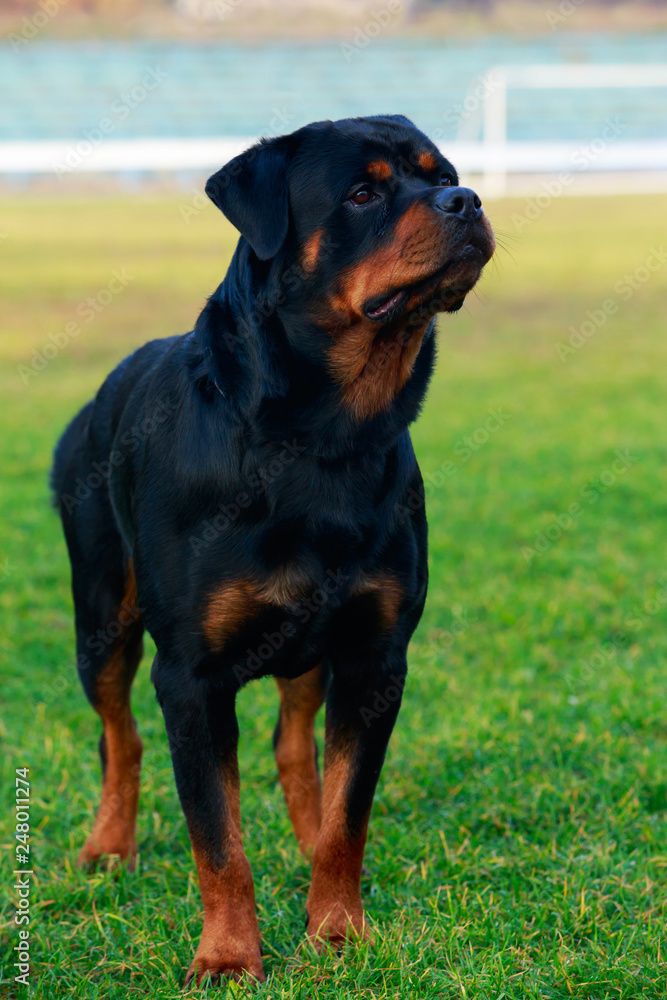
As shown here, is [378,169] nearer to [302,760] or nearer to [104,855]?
[302,760]

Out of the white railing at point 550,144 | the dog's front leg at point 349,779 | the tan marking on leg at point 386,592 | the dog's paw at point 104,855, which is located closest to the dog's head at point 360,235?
the tan marking on leg at point 386,592

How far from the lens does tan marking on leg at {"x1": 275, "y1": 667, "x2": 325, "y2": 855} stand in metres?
3.38

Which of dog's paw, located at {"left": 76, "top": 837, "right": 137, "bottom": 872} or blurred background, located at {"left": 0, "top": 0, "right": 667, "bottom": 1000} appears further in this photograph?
dog's paw, located at {"left": 76, "top": 837, "right": 137, "bottom": 872}

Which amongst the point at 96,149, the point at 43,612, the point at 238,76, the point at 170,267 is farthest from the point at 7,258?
the point at 238,76

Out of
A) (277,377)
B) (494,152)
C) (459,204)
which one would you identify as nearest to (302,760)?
(277,377)

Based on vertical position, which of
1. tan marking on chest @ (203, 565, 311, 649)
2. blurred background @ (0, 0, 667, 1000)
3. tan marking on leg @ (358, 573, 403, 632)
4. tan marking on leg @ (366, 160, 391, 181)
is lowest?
blurred background @ (0, 0, 667, 1000)

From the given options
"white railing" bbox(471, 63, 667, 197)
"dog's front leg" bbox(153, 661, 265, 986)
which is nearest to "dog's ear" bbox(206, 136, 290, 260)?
"dog's front leg" bbox(153, 661, 265, 986)

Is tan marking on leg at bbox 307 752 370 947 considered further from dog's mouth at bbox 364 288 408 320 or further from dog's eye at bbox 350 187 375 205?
dog's eye at bbox 350 187 375 205

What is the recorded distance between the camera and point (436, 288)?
8.87 ft

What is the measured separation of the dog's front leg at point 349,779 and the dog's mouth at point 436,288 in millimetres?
899

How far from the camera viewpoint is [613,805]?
362 centimetres

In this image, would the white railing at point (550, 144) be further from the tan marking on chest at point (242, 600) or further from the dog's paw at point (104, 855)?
the tan marking on chest at point (242, 600)

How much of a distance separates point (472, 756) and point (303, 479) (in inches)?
67.6

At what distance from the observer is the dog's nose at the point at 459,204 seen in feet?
8.75
